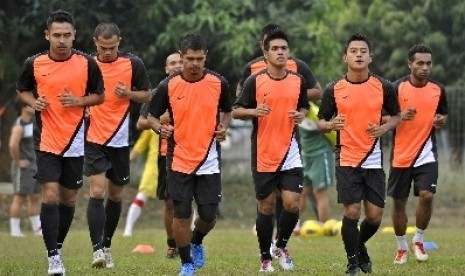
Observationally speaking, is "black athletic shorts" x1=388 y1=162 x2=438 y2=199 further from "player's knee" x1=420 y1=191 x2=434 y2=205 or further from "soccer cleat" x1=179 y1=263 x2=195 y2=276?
"soccer cleat" x1=179 y1=263 x2=195 y2=276

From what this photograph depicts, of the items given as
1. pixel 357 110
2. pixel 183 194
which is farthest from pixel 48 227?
pixel 357 110

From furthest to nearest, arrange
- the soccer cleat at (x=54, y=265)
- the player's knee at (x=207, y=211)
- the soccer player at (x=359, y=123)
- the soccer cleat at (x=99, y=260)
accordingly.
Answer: the soccer cleat at (x=99, y=260), the soccer player at (x=359, y=123), the player's knee at (x=207, y=211), the soccer cleat at (x=54, y=265)

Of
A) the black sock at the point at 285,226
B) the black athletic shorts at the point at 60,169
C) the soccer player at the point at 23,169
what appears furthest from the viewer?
the soccer player at the point at 23,169

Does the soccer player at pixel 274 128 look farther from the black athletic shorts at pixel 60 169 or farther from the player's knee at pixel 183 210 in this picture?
the black athletic shorts at pixel 60 169

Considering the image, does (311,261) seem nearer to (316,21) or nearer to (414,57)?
(414,57)

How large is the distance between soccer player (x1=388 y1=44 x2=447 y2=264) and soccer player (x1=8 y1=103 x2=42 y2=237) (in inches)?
349

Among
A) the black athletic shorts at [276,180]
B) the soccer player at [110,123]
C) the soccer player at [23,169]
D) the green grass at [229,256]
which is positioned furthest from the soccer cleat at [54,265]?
the soccer player at [23,169]

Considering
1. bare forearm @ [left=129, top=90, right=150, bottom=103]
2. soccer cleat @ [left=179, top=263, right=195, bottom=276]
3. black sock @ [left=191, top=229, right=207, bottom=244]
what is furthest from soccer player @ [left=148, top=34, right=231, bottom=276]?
bare forearm @ [left=129, top=90, right=150, bottom=103]

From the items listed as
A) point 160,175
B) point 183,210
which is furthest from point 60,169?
point 160,175

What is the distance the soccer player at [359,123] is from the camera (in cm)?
1220

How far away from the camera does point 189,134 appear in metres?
11.9

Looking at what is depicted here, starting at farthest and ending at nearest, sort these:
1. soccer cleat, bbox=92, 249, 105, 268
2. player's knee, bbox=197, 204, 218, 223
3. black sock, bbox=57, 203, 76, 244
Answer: soccer cleat, bbox=92, 249, 105, 268 < black sock, bbox=57, 203, 76, 244 < player's knee, bbox=197, 204, 218, 223

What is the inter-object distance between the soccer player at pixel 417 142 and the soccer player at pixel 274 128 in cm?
185

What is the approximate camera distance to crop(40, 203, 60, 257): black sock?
11695 mm
